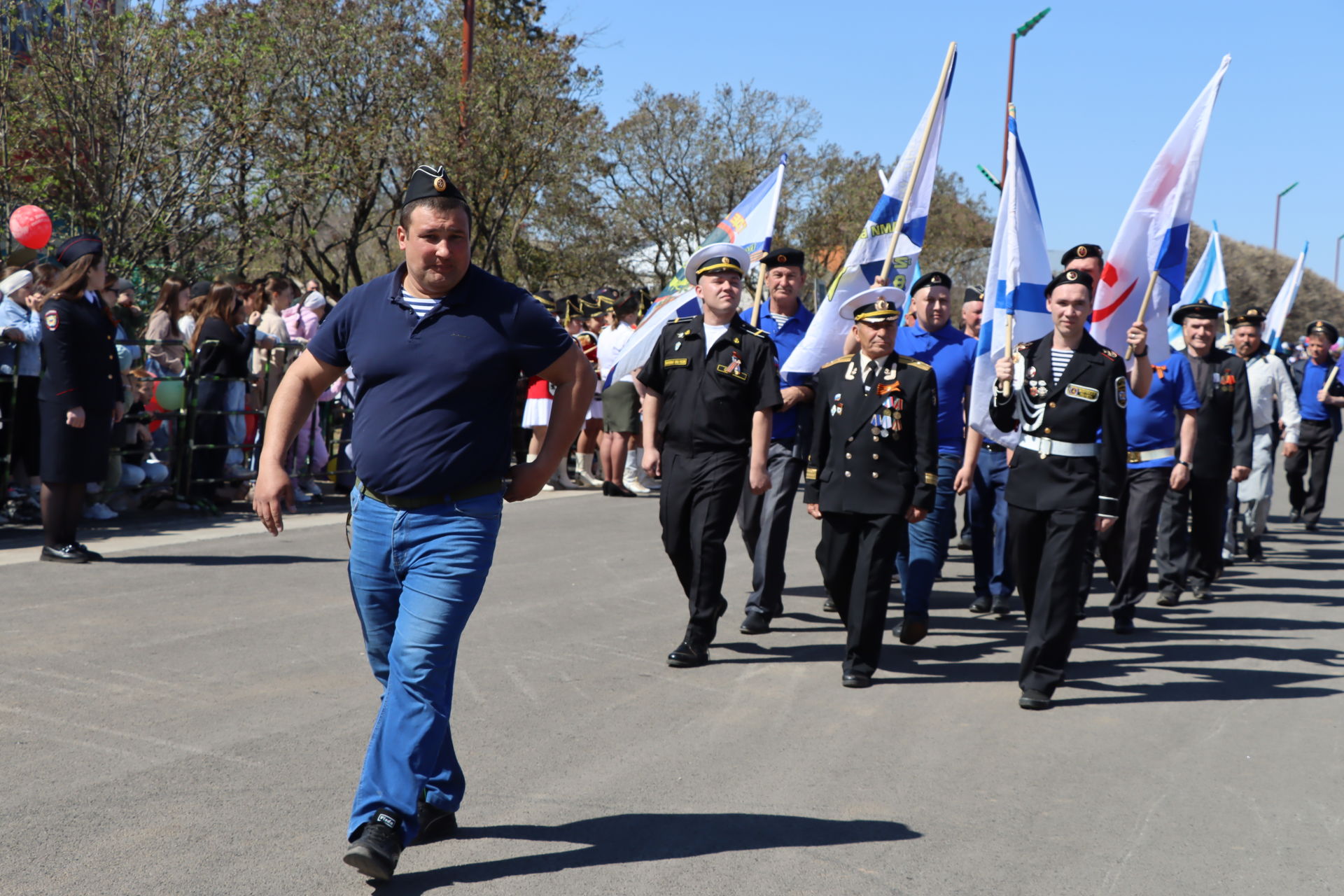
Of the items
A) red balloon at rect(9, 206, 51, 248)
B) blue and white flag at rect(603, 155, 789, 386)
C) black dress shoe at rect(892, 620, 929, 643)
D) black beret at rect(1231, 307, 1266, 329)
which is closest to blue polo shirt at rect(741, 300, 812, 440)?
blue and white flag at rect(603, 155, 789, 386)

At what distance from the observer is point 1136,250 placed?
774 centimetres

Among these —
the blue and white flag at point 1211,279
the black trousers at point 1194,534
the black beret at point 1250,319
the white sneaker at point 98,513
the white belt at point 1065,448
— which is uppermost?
the blue and white flag at point 1211,279

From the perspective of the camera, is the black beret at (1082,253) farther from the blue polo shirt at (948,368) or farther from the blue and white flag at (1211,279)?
the blue and white flag at (1211,279)

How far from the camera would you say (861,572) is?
22.1 ft

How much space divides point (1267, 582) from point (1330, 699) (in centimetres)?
440

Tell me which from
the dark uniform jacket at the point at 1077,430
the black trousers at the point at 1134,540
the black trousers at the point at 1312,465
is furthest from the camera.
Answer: the black trousers at the point at 1312,465

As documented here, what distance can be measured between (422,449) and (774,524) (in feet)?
13.3

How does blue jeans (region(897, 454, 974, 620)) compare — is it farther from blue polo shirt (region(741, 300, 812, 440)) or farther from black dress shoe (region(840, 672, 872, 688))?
black dress shoe (region(840, 672, 872, 688))

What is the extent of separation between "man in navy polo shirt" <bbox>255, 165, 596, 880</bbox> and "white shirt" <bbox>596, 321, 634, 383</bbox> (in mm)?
10241

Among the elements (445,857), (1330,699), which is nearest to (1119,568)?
(1330,699)

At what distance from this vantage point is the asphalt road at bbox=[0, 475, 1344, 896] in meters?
4.09

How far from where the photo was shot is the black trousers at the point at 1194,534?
966 cm

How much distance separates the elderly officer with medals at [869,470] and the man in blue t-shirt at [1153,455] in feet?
7.35

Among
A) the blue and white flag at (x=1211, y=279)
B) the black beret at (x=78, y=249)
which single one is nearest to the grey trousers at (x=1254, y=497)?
the blue and white flag at (x=1211, y=279)
